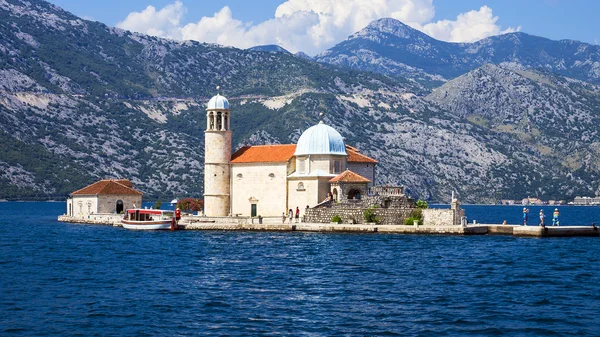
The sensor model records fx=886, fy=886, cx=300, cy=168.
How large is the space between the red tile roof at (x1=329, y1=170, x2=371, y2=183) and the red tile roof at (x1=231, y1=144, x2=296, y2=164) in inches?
257

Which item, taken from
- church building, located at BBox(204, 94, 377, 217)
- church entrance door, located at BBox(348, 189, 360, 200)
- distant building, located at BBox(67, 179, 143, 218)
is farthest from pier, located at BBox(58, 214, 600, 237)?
distant building, located at BBox(67, 179, 143, 218)

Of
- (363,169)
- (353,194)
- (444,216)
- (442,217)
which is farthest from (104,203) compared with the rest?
(444,216)

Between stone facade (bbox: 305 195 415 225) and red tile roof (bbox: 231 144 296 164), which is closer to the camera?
stone facade (bbox: 305 195 415 225)

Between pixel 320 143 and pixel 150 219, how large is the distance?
706 inches

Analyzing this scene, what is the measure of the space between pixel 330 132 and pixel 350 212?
1024 cm

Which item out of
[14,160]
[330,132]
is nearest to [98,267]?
[330,132]

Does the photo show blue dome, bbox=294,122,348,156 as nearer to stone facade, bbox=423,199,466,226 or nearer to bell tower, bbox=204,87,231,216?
bell tower, bbox=204,87,231,216

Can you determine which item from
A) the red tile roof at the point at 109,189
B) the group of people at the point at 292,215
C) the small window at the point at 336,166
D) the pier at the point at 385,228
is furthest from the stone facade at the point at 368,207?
the red tile roof at the point at 109,189

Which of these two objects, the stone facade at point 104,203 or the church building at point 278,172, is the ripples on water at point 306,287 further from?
the stone facade at point 104,203

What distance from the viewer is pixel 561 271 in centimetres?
4684

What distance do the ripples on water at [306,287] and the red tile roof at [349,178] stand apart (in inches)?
464

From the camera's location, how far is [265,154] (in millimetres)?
85375

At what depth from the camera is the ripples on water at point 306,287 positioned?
31.8m

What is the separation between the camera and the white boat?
82.0 meters
